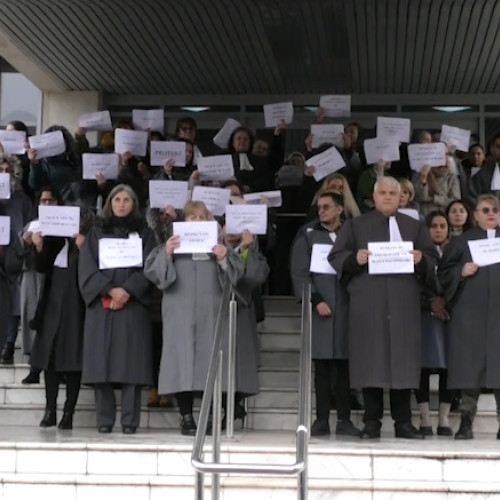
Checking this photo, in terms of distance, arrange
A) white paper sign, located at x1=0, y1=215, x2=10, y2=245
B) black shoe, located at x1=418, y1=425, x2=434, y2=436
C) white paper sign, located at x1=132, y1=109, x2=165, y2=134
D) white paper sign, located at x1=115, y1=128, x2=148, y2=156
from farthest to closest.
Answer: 1. white paper sign, located at x1=132, y1=109, x2=165, y2=134
2. white paper sign, located at x1=115, y1=128, x2=148, y2=156
3. white paper sign, located at x1=0, y1=215, x2=10, y2=245
4. black shoe, located at x1=418, y1=425, x2=434, y2=436

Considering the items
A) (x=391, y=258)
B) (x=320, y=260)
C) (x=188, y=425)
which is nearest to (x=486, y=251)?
(x=391, y=258)

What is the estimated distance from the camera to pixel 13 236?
353 inches

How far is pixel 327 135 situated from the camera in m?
10.1

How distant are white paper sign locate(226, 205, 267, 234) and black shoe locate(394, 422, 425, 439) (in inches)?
71.3

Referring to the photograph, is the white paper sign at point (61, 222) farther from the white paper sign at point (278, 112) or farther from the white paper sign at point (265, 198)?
the white paper sign at point (278, 112)

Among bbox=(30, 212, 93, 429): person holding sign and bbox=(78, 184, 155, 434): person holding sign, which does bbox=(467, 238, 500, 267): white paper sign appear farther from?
bbox=(30, 212, 93, 429): person holding sign

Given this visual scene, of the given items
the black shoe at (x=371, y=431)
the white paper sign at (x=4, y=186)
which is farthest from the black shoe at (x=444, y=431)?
the white paper sign at (x=4, y=186)

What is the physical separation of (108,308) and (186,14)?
370 centimetres

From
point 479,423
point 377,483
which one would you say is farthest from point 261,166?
point 377,483

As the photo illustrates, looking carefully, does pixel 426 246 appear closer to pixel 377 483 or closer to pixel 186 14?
pixel 377 483

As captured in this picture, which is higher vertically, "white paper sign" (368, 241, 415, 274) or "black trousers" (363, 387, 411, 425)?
"white paper sign" (368, 241, 415, 274)

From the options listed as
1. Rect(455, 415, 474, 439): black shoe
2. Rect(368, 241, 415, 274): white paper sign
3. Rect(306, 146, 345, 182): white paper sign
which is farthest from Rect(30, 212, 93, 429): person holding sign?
Rect(455, 415, 474, 439): black shoe

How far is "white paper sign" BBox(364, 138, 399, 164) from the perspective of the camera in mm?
9703

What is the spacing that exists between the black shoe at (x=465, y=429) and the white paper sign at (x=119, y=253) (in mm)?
2725
